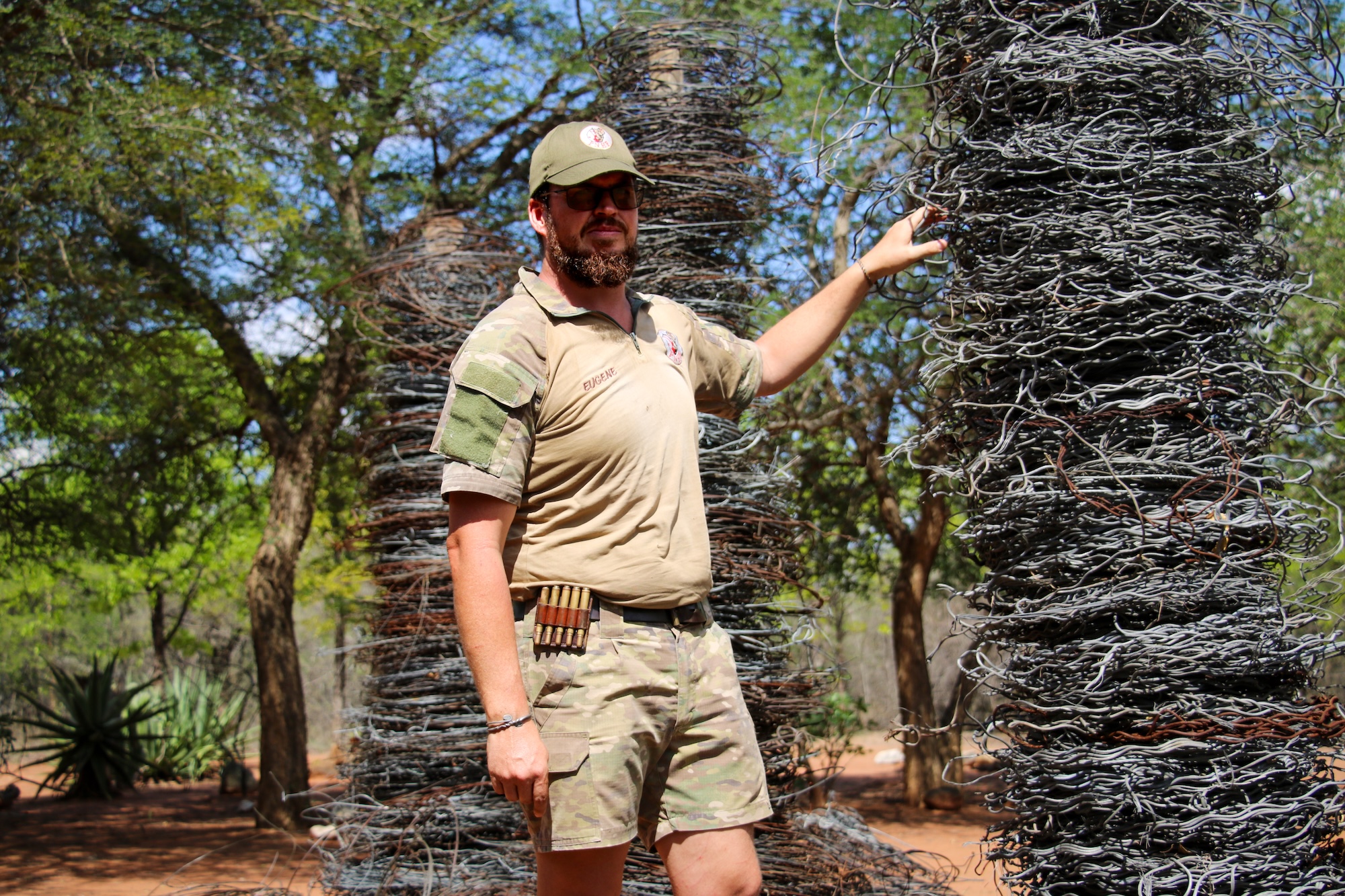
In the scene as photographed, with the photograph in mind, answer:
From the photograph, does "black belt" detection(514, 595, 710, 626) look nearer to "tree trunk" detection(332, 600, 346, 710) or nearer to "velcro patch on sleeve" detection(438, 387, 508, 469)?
"velcro patch on sleeve" detection(438, 387, 508, 469)

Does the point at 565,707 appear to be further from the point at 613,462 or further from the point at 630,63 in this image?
the point at 630,63

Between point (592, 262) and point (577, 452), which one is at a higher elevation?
point (592, 262)

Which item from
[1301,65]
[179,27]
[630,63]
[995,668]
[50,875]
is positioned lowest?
[50,875]

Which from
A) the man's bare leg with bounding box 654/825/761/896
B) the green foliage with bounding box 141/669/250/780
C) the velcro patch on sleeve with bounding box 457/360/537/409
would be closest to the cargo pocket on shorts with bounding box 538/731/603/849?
the man's bare leg with bounding box 654/825/761/896

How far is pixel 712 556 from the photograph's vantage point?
187 inches

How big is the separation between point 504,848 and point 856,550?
9056mm

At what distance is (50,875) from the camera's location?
7695 millimetres

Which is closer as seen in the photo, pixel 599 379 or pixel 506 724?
pixel 506 724

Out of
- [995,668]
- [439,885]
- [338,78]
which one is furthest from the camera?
[338,78]

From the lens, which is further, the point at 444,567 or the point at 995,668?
the point at 444,567

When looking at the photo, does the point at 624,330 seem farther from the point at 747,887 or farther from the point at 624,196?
the point at 747,887

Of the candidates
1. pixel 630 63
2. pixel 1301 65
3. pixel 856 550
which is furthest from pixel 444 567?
pixel 856 550

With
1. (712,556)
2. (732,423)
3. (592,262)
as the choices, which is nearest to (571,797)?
(592,262)

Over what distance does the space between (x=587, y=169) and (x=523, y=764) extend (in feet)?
4.14
